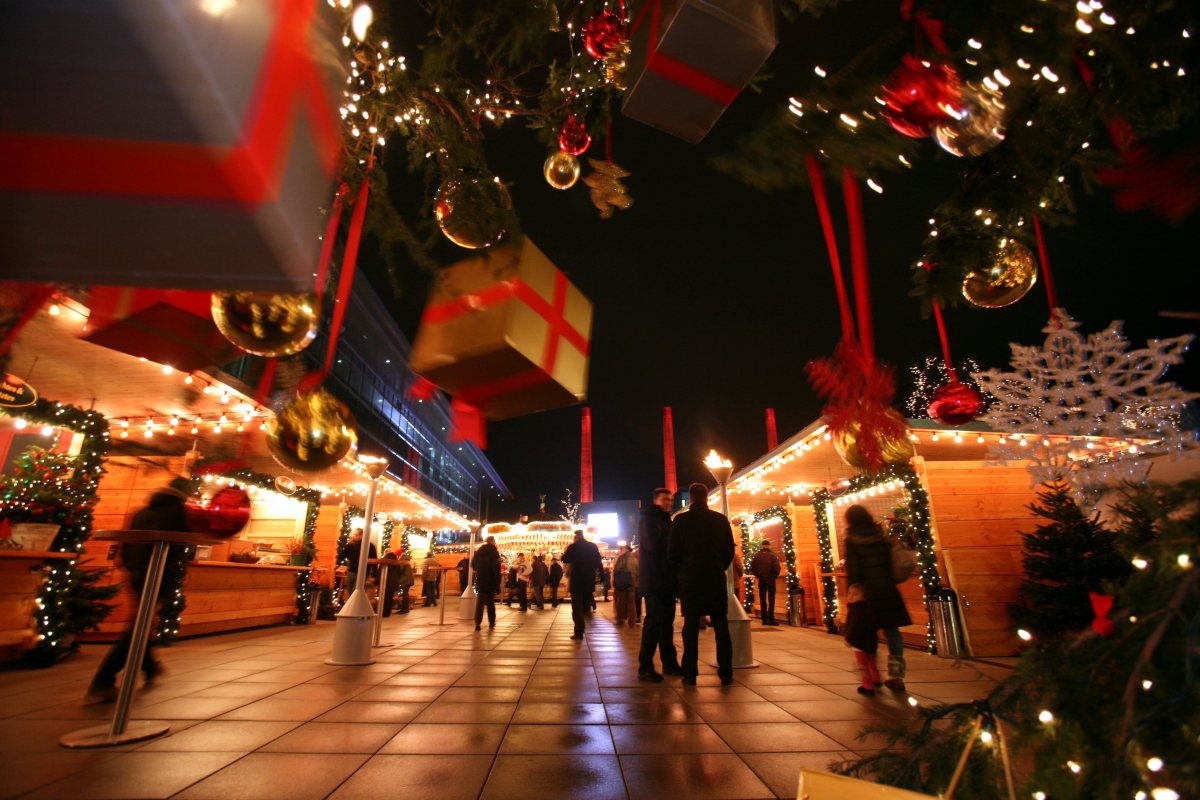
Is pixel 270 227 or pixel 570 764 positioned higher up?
pixel 270 227

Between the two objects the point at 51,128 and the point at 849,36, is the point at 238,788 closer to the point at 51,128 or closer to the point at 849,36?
the point at 51,128

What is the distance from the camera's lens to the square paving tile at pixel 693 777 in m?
2.26

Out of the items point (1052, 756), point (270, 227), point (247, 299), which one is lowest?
point (1052, 756)

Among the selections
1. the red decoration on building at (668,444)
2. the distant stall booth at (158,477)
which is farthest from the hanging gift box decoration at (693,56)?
the red decoration on building at (668,444)

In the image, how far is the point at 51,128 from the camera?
0.59m

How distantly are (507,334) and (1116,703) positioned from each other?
1.48 meters

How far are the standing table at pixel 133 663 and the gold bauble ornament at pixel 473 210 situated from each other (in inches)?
92.6

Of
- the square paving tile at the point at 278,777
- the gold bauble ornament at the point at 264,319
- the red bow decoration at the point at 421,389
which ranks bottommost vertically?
the square paving tile at the point at 278,777

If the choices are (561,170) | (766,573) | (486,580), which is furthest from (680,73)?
(766,573)

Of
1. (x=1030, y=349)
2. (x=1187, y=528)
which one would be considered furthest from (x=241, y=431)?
(x=1030, y=349)

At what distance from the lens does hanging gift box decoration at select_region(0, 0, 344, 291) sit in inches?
21.8

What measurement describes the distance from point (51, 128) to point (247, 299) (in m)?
1.50

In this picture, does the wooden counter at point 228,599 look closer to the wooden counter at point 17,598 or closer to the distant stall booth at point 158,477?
the distant stall booth at point 158,477

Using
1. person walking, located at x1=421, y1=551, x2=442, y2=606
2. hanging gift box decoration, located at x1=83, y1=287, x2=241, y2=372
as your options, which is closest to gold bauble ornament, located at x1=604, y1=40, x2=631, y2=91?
hanging gift box decoration, located at x1=83, y1=287, x2=241, y2=372
